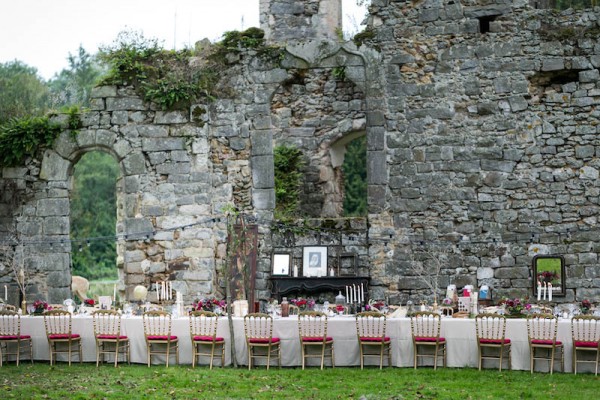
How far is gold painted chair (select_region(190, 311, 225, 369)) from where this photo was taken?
14.2m

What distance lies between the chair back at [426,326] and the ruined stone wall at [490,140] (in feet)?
12.4

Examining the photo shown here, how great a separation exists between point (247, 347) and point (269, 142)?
201 inches

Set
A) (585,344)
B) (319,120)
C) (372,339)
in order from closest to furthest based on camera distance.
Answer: (585,344) → (372,339) → (319,120)

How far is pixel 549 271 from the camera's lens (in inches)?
687

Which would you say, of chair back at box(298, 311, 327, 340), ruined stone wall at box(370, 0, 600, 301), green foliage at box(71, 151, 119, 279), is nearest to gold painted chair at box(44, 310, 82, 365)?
chair back at box(298, 311, 327, 340)

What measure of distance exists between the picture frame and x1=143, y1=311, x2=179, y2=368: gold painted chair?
6.12 metres

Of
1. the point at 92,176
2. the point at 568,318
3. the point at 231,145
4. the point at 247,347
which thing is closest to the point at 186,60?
the point at 231,145

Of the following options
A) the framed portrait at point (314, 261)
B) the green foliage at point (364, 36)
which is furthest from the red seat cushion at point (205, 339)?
the green foliage at point (364, 36)

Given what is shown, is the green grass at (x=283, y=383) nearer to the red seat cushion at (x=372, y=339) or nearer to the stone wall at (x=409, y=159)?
the red seat cushion at (x=372, y=339)

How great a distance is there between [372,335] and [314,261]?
4.01m

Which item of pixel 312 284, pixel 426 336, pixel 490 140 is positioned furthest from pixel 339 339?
pixel 490 140

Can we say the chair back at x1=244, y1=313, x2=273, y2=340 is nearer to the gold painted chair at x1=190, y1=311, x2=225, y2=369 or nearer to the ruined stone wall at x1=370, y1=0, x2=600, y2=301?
the gold painted chair at x1=190, y1=311, x2=225, y2=369

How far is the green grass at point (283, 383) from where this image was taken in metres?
12.0

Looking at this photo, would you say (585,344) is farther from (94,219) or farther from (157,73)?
(94,219)
